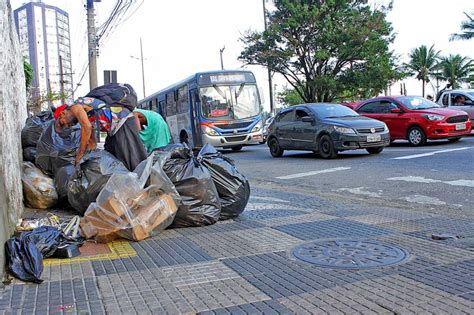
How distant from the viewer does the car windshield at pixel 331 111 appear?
516 inches

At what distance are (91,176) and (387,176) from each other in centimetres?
581

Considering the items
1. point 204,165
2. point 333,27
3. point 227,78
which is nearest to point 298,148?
point 227,78

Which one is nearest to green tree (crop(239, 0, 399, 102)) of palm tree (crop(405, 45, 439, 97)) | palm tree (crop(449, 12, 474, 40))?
palm tree (crop(449, 12, 474, 40))

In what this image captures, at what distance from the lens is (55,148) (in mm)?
6172

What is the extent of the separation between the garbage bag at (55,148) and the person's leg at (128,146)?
0.82 metres

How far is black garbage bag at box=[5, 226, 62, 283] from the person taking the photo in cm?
346

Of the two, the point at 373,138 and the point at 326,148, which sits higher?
the point at 373,138

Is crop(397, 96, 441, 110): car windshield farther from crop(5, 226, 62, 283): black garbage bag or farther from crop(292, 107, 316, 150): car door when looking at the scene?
crop(5, 226, 62, 283): black garbage bag

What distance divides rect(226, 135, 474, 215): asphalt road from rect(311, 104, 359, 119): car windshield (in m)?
1.12

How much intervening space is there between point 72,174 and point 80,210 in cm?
46

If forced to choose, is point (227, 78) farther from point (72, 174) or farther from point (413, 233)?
point (413, 233)

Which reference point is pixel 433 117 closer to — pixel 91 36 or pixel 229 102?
pixel 229 102

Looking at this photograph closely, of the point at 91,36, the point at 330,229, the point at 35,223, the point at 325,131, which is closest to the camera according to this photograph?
the point at 35,223

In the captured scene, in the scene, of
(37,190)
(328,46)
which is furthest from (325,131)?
(328,46)
